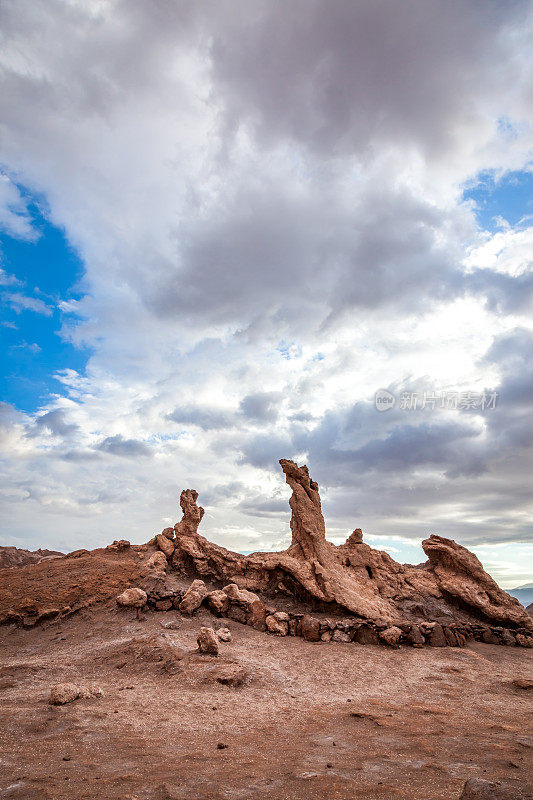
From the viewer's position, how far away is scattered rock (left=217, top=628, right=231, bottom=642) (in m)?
16.7

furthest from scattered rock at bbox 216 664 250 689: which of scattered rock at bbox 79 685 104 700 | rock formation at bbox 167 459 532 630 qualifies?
rock formation at bbox 167 459 532 630

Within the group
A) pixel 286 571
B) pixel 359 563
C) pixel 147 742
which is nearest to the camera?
pixel 147 742

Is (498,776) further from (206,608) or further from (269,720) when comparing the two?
(206,608)

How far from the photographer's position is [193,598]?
1891 cm

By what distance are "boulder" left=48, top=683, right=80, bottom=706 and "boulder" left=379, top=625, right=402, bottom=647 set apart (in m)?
13.0

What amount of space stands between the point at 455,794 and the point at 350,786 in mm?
1494

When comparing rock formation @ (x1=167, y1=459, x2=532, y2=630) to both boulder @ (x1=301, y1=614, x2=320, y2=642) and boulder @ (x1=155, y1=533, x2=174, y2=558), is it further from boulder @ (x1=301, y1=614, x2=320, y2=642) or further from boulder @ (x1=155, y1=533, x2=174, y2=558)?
boulder @ (x1=301, y1=614, x2=320, y2=642)

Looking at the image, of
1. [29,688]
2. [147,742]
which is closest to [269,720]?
[147,742]

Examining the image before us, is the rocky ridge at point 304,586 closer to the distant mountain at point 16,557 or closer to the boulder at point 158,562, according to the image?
the boulder at point 158,562

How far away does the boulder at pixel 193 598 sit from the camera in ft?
61.2

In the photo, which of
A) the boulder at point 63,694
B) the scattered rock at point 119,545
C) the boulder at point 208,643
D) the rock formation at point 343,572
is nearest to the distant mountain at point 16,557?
the scattered rock at point 119,545

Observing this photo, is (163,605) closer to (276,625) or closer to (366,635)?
(276,625)

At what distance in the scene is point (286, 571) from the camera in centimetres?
2209

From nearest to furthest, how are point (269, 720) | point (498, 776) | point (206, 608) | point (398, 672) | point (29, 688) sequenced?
point (498, 776) < point (269, 720) < point (29, 688) < point (398, 672) < point (206, 608)
